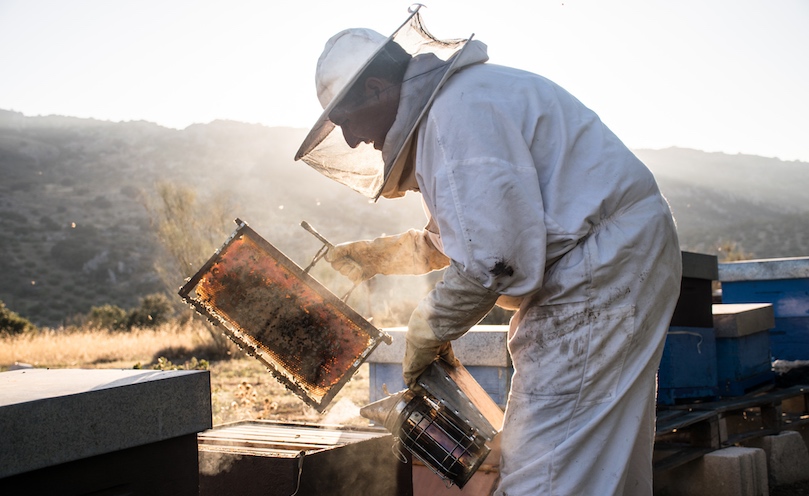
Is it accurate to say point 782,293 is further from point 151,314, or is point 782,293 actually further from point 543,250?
point 151,314

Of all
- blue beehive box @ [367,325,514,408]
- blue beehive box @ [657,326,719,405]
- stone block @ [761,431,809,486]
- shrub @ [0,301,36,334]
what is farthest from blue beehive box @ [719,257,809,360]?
shrub @ [0,301,36,334]

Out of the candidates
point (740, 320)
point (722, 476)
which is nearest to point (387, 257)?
point (722, 476)

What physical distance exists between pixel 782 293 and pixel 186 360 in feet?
31.0

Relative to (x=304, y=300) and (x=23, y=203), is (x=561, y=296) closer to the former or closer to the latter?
(x=304, y=300)

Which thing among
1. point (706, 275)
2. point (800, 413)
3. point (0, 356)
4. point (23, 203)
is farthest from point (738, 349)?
point (23, 203)

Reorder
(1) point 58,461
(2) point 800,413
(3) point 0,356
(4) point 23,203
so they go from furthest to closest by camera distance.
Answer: (4) point 23,203 < (3) point 0,356 < (2) point 800,413 < (1) point 58,461

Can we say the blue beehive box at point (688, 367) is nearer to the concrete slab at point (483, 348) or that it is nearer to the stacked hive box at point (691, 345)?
the stacked hive box at point (691, 345)

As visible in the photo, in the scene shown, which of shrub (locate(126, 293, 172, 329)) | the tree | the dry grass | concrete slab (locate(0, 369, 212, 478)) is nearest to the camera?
concrete slab (locate(0, 369, 212, 478))

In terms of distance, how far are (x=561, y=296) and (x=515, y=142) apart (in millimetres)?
477

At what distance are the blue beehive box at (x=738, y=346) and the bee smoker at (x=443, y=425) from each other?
12.2 ft

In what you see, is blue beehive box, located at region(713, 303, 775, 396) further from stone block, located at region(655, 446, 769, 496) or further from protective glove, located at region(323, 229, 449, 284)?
protective glove, located at region(323, 229, 449, 284)

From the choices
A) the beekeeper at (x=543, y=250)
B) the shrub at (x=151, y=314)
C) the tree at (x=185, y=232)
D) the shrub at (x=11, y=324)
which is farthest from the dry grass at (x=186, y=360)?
the beekeeper at (x=543, y=250)

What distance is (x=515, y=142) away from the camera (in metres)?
2.07

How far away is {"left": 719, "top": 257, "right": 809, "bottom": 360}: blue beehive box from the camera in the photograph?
6445 millimetres
